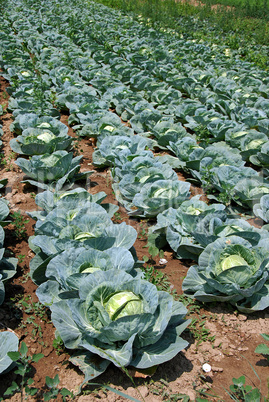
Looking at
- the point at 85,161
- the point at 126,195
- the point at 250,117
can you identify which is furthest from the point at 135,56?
the point at 126,195

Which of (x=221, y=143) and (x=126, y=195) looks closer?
(x=126, y=195)

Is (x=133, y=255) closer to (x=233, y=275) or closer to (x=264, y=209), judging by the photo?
(x=233, y=275)

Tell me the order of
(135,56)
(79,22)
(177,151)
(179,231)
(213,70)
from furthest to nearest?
(79,22) < (135,56) < (213,70) < (177,151) < (179,231)

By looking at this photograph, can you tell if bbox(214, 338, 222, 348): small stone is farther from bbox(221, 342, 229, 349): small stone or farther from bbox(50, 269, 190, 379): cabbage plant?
bbox(50, 269, 190, 379): cabbage plant

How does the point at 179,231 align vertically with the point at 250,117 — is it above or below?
below

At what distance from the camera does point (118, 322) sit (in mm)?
2289

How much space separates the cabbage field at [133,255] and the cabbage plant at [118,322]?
0.01 meters

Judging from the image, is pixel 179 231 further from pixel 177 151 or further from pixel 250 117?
pixel 250 117

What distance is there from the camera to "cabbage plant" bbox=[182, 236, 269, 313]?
9.65 ft

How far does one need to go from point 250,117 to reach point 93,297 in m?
5.34

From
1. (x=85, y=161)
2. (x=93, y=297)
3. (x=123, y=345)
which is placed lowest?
(x=85, y=161)

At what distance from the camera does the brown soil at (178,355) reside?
8.04 ft

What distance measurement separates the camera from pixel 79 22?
52.3 ft

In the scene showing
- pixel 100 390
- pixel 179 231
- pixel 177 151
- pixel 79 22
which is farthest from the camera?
pixel 79 22
